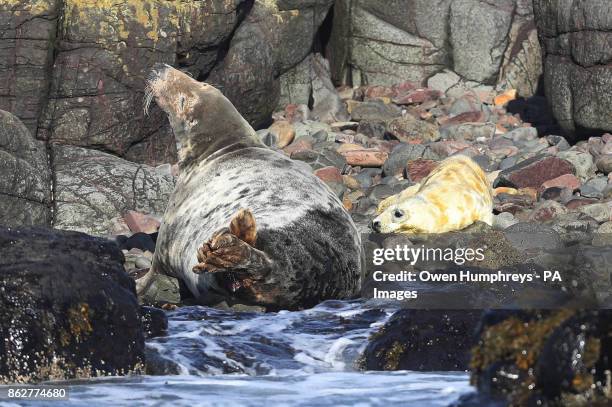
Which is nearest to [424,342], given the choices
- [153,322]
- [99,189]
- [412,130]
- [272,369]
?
[272,369]


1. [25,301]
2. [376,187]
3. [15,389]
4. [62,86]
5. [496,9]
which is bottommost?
[15,389]

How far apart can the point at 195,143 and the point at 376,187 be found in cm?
405

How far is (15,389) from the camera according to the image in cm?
577

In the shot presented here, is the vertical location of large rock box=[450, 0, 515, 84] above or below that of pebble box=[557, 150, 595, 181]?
above

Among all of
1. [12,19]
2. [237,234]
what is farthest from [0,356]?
[12,19]

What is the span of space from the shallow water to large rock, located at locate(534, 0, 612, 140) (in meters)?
6.96

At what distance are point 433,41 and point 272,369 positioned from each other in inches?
485

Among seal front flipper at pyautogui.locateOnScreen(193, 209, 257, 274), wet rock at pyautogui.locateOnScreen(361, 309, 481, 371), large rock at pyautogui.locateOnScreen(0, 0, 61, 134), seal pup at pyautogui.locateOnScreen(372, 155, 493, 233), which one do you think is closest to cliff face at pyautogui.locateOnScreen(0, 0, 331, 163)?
large rock at pyautogui.locateOnScreen(0, 0, 61, 134)

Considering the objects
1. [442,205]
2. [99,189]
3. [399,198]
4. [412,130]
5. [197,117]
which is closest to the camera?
[197,117]

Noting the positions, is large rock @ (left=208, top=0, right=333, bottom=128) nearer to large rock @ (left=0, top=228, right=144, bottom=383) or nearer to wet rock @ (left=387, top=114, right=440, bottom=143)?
wet rock @ (left=387, top=114, right=440, bottom=143)

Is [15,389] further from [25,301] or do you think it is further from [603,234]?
[603,234]

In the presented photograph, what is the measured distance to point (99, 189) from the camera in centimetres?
1230

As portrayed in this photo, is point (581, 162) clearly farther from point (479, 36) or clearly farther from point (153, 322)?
point (153, 322)

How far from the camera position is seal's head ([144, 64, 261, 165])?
31.1 feet
